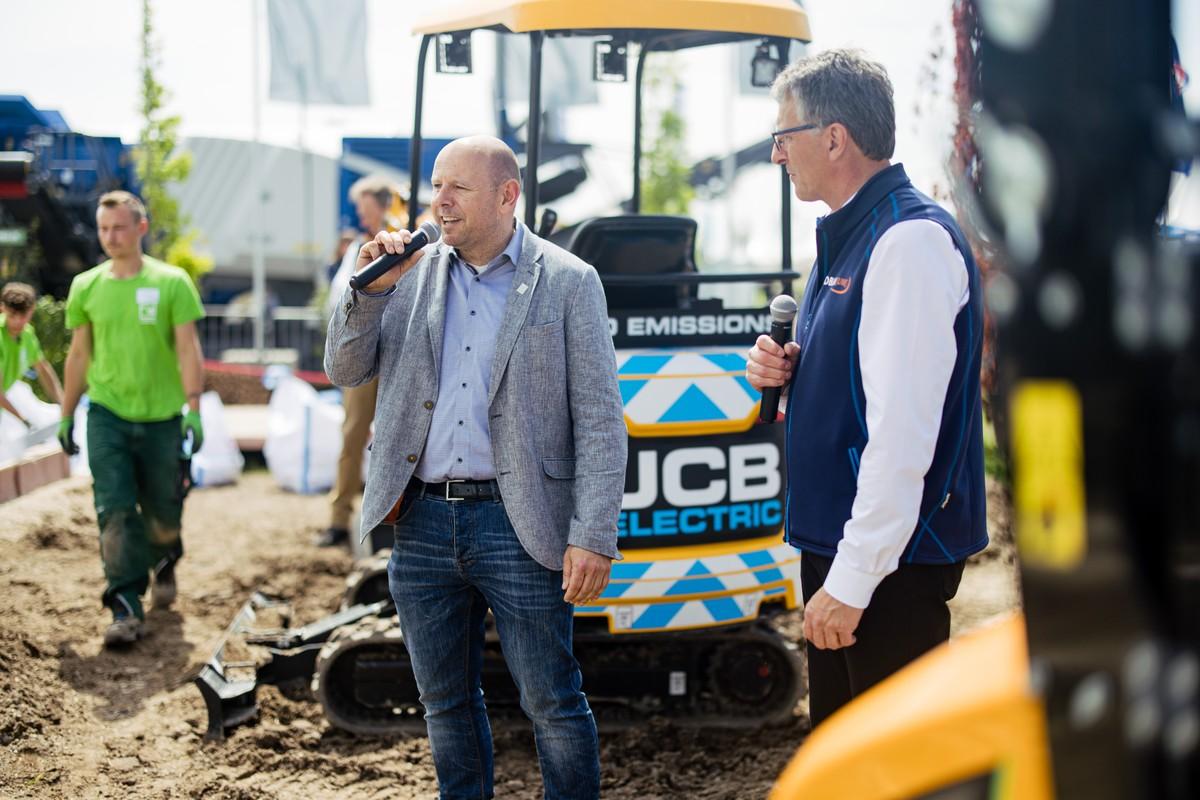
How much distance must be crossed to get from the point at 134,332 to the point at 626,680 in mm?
3001

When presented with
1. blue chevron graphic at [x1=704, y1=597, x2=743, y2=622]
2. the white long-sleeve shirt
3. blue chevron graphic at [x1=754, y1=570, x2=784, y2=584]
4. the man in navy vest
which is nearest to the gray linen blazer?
the man in navy vest

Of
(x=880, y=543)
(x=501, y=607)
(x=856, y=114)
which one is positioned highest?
(x=856, y=114)

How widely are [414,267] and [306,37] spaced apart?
51.7 ft

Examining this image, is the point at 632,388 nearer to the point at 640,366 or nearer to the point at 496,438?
the point at 640,366

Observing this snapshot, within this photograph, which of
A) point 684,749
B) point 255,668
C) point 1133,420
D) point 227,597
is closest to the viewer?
point 1133,420

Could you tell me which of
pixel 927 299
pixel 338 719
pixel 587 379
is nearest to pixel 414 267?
pixel 587 379

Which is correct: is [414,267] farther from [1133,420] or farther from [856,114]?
[1133,420]

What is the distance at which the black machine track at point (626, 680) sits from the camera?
4789mm

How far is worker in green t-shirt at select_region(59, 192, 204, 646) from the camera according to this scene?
5906mm

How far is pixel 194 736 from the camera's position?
475 cm

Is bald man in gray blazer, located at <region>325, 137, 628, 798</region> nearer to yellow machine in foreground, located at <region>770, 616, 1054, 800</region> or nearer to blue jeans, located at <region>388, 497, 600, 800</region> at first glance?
blue jeans, located at <region>388, 497, 600, 800</region>

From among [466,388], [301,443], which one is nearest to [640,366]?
[466,388]

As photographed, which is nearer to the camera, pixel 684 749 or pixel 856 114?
pixel 856 114

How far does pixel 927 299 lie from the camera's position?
7.62ft
